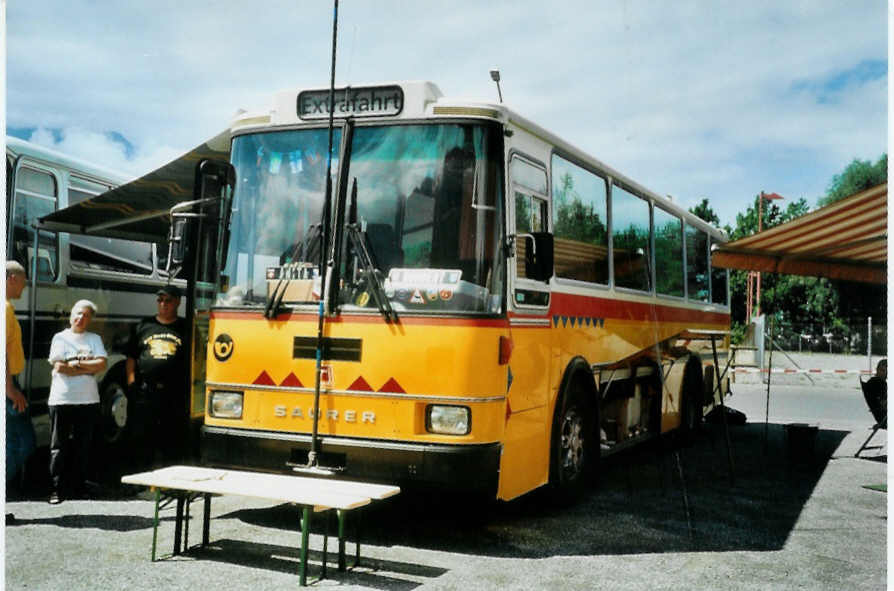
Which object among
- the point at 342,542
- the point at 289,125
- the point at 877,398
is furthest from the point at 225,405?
the point at 877,398

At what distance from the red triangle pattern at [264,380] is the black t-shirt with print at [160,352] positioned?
5.96ft

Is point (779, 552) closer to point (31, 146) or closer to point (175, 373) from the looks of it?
point (175, 373)

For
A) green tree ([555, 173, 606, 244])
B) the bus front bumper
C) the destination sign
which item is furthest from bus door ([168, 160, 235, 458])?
green tree ([555, 173, 606, 244])


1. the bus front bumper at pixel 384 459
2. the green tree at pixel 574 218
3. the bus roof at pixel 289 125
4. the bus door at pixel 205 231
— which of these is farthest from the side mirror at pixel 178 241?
the green tree at pixel 574 218

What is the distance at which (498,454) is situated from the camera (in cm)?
585

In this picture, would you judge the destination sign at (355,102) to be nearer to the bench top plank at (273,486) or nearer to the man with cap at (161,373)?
the man with cap at (161,373)

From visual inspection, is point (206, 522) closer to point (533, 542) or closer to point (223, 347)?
point (223, 347)

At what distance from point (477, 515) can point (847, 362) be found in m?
22.8

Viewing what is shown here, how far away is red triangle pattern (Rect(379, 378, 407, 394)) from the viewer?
19.1ft

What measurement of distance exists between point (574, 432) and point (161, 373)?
3.54 meters

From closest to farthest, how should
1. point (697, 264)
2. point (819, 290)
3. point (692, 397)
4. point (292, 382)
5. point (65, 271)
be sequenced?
1. point (292, 382)
2. point (65, 271)
3. point (692, 397)
4. point (697, 264)
5. point (819, 290)

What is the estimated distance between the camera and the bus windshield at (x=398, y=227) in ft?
19.3

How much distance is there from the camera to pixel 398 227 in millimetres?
5980

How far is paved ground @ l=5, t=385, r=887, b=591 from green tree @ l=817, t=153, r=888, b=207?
271 cm
